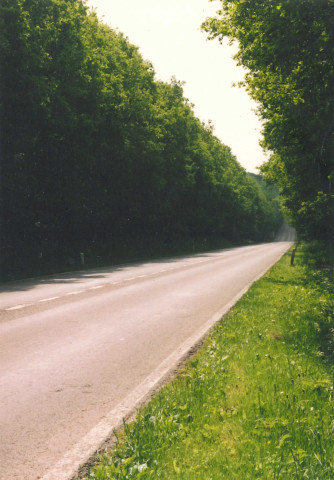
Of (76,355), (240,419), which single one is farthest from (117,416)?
(76,355)

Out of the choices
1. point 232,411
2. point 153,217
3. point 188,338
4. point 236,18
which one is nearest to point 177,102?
point 153,217

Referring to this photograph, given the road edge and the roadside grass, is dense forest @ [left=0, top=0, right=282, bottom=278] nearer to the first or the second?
the road edge

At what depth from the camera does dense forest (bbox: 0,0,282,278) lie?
24.3 meters

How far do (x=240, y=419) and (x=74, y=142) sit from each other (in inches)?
1060

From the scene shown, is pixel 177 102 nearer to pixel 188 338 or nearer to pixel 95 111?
pixel 95 111

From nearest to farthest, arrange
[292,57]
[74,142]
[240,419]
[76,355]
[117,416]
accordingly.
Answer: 1. [240,419]
2. [117,416]
3. [76,355]
4. [292,57]
5. [74,142]

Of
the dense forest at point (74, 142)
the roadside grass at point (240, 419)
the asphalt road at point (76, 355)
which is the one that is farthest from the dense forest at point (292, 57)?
the dense forest at point (74, 142)

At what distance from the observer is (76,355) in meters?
7.36

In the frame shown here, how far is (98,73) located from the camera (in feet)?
102

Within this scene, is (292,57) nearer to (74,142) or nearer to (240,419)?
(240,419)

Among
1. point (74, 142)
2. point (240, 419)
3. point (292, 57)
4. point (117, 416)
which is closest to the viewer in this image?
point (240, 419)

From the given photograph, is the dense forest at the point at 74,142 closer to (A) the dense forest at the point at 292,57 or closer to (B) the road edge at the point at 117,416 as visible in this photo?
(A) the dense forest at the point at 292,57

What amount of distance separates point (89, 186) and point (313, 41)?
21949mm

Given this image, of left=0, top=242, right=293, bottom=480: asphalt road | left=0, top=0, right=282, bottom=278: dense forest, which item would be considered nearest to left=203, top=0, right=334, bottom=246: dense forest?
left=0, top=242, right=293, bottom=480: asphalt road
